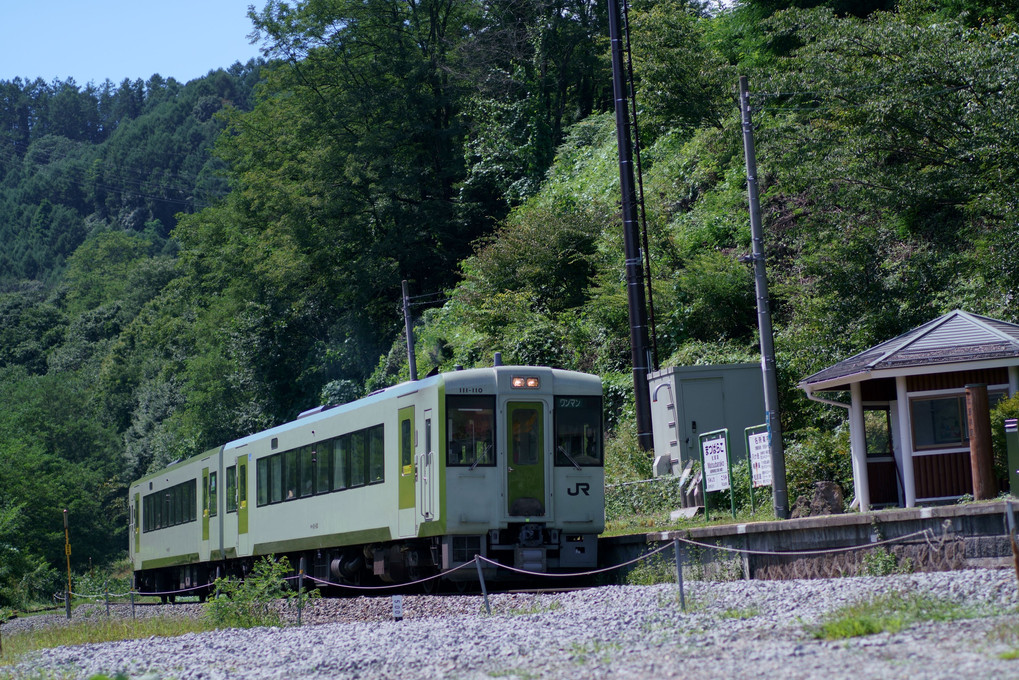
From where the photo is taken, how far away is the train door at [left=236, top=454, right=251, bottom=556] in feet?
73.3

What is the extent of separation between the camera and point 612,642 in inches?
392

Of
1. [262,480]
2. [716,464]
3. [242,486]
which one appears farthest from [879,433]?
[242,486]

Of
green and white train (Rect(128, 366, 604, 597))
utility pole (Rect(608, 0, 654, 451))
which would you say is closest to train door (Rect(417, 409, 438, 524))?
green and white train (Rect(128, 366, 604, 597))

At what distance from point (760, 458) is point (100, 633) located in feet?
32.0

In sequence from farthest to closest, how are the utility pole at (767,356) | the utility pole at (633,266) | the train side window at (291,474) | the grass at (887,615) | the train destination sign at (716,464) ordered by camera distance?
the utility pole at (633,266), the train side window at (291,474), the train destination sign at (716,464), the utility pole at (767,356), the grass at (887,615)

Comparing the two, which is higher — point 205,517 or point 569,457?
point 569,457

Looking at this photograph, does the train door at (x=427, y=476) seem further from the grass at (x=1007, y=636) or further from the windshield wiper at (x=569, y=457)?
the grass at (x=1007, y=636)

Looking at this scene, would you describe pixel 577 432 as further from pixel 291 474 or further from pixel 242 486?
pixel 242 486

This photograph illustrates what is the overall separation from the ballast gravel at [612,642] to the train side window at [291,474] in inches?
192

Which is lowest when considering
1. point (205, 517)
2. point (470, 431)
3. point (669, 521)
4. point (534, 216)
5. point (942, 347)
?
point (669, 521)

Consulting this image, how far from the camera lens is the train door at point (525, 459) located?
52.0 feet

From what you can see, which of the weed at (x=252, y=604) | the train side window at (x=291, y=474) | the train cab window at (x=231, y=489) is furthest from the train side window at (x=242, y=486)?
the weed at (x=252, y=604)

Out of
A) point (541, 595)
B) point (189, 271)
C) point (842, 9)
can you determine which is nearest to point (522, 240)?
point (842, 9)

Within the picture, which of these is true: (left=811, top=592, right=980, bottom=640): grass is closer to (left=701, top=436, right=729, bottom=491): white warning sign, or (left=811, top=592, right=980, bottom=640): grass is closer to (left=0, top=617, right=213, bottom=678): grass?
(left=701, top=436, right=729, bottom=491): white warning sign
